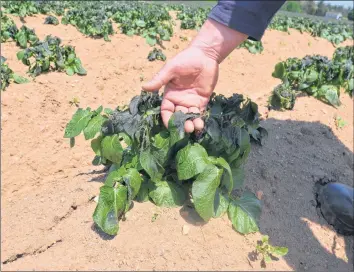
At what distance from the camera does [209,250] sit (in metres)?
2.19

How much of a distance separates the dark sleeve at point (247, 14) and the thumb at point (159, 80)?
45cm

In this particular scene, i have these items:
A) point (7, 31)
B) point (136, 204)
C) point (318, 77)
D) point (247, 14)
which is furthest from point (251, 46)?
point (136, 204)

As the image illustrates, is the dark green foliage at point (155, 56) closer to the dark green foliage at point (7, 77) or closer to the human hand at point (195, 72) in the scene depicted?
the dark green foliage at point (7, 77)

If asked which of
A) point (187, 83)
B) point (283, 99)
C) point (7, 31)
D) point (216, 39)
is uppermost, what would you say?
point (216, 39)

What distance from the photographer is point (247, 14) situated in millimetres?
2193

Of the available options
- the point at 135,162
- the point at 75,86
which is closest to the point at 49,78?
the point at 75,86

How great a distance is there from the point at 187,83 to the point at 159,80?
1.07ft

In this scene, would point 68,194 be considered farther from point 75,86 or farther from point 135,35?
point 135,35

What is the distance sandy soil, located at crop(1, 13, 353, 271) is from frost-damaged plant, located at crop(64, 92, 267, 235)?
0.12 metres

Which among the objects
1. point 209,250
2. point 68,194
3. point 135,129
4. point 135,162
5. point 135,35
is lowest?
point 135,35

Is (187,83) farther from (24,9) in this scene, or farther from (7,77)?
(24,9)

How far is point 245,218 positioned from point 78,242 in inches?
41.8

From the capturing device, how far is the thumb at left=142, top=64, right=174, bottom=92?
2.21 m

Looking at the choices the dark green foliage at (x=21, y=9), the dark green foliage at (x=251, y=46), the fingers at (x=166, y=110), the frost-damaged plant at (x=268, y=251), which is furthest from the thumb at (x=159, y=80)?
the dark green foliage at (x=21, y=9)
